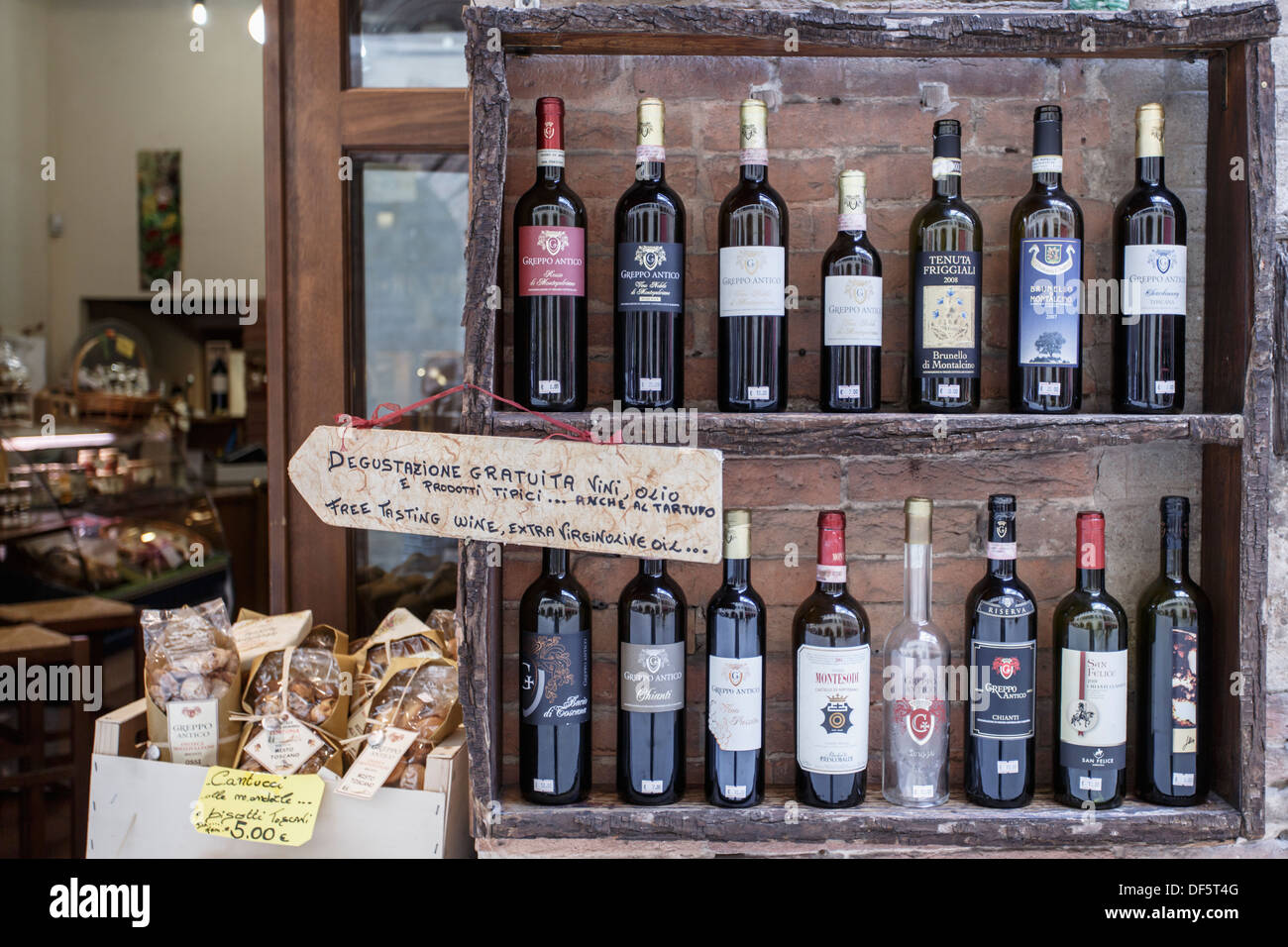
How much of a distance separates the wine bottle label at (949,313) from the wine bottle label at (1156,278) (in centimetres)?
19

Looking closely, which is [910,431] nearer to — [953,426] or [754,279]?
[953,426]

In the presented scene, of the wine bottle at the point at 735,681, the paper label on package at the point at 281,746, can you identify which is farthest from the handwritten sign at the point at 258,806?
the wine bottle at the point at 735,681

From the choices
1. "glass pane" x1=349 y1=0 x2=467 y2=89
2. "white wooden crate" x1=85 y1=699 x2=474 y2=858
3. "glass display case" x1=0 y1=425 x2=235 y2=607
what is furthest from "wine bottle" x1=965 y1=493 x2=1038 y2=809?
"glass display case" x1=0 y1=425 x2=235 y2=607

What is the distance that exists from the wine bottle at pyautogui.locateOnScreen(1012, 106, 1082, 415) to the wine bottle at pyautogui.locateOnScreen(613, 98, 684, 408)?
436mm

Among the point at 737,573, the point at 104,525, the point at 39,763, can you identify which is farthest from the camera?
the point at 104,525

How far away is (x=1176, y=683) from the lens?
1.26m

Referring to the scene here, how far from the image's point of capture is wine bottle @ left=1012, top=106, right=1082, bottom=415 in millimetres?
1230

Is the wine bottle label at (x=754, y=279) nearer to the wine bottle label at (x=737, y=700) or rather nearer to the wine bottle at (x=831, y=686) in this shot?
the wine bottle at (x=831, y=686)

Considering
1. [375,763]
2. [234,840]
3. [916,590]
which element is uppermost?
[916,590]

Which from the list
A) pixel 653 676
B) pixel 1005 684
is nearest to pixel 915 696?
pixel 1005 684

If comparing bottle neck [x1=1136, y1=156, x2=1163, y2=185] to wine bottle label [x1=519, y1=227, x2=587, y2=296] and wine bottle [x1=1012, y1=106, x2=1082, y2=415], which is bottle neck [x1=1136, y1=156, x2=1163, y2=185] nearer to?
wine bottle [x1=1012, y1=106, x2=1082, y2=415]

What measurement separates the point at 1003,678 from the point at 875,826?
0.80 feet
